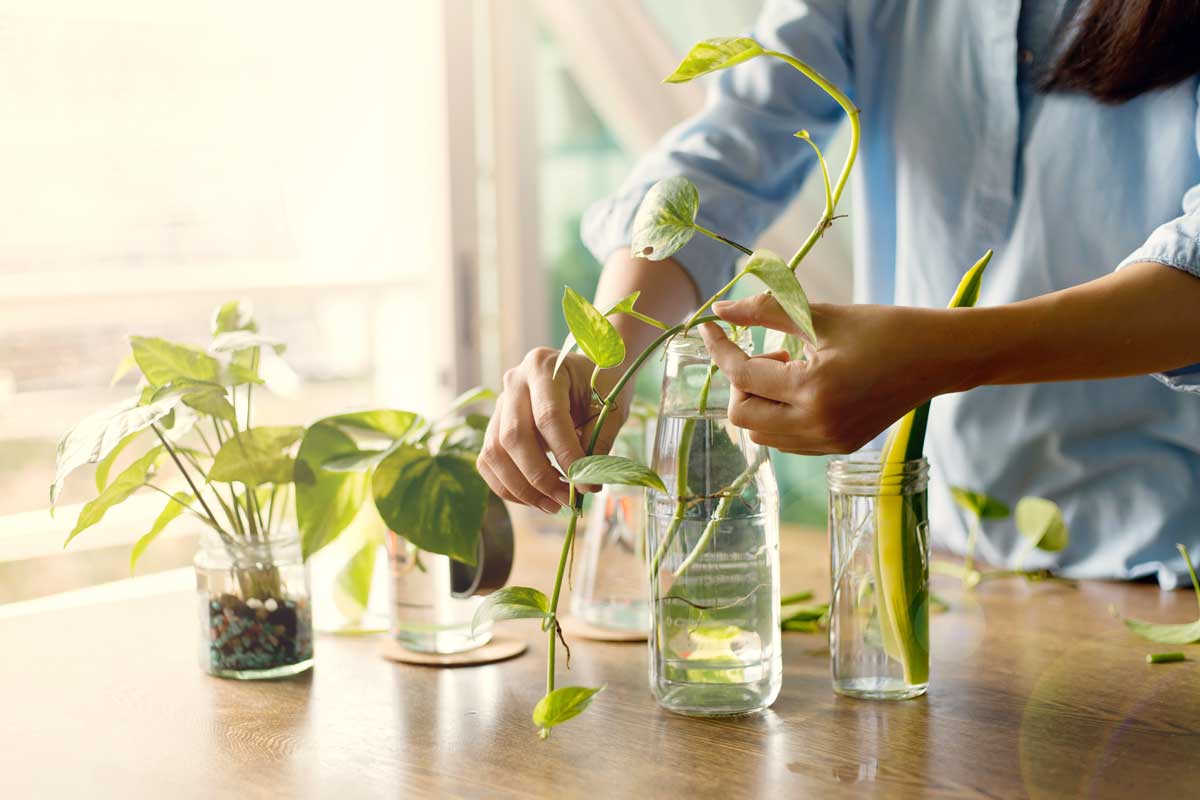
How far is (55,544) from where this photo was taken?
329 centimetres

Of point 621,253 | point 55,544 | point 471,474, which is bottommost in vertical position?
point 55,544

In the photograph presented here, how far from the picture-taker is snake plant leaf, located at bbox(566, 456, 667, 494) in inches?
24.3

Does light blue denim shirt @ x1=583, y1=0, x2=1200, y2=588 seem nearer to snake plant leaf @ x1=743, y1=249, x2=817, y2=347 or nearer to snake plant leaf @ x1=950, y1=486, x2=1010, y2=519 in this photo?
snake plant leaf @ x1=950, y1=486, x2=1010, y2=519

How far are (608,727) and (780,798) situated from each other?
140 mm

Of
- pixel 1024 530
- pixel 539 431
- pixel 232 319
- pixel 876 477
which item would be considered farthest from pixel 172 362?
pixel 1024 530

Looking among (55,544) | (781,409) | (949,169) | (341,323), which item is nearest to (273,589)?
(781,409)

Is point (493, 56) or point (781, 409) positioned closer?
point (781, 409)

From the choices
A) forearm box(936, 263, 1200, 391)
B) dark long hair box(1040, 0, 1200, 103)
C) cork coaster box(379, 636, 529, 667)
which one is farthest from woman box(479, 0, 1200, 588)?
cork coaster box(379, 636, 529, 667)

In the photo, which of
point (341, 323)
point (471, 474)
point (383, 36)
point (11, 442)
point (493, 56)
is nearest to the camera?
point (471, 474)

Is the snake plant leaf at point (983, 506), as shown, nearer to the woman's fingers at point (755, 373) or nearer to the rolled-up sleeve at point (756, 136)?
the rolled-up sleeve at point (756, 136)

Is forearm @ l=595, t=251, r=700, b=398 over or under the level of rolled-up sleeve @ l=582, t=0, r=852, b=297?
under

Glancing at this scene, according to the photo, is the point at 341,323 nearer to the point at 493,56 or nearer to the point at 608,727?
the point at 493,56

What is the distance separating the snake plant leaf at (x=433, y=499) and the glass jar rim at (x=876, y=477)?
0.24 metres

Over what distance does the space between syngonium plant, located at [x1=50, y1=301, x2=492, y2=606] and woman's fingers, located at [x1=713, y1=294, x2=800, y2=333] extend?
25 cm
